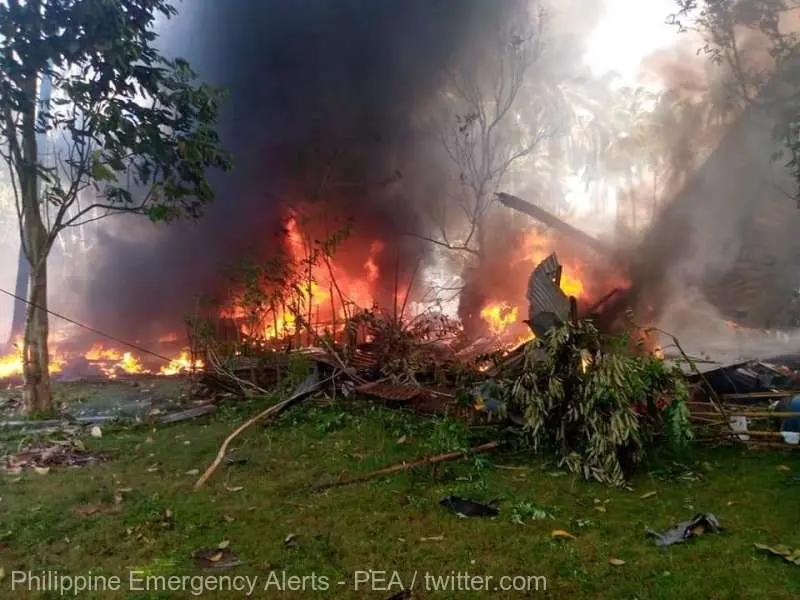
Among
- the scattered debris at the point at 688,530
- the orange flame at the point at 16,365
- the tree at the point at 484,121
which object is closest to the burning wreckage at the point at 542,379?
the scattered debris at the point at 688,530

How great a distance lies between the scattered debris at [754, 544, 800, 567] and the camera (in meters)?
3.22

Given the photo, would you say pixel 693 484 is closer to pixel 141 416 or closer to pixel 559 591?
pixel 559 591

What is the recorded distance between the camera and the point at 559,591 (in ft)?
10.1

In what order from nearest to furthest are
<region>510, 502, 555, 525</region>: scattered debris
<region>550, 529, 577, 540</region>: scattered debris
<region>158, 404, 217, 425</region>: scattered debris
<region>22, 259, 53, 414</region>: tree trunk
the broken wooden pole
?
<region>550, 529, 577, 540</region>: scattered debris → <region>510, 502, 555, 525</region>: scattered debris → <region>158, 404, 217, 425</region>: scattered debris → <region>22, 259, 53, 414</region>: tree trunk → the broken wooden pole

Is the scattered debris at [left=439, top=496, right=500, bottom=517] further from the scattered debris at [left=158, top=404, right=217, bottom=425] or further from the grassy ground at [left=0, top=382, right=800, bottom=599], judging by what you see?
the scattered debris at [left=158, top=404, right=217, bottom=425]

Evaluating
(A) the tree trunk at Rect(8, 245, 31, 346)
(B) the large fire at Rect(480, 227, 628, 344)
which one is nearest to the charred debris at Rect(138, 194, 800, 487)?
(B) the large fire at Rect(480, 227, 628, 344)

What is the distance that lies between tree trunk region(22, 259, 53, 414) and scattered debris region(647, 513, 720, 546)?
8252 millimetres

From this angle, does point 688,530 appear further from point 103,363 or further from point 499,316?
point 103,363

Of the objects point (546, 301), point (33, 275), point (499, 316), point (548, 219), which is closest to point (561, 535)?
point (546, 301)

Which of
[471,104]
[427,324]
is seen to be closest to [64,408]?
[427,324]

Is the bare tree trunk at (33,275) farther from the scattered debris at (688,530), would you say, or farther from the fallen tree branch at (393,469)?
the scattered debris at (688,530)

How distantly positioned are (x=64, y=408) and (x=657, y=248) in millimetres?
12579

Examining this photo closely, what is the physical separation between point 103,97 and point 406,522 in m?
7.88

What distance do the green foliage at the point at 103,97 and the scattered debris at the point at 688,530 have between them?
25.2 ft
